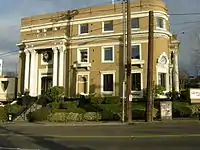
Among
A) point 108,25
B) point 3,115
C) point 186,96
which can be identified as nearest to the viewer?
point 3,115

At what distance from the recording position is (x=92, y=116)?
112 feet

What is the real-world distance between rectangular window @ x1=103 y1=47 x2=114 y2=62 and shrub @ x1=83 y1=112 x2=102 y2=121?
12.9 meters

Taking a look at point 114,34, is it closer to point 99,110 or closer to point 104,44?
point 104,44

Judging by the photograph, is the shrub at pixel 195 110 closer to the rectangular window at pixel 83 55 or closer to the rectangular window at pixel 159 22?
the rectangular window at pixel 159 22

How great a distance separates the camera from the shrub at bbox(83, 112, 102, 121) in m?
33.9

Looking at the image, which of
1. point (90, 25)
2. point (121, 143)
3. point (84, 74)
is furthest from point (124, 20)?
point (121, 143)

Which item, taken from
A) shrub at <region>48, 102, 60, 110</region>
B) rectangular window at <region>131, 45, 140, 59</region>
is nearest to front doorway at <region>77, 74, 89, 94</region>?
rectangular window at <region>131, 45, 140, 59</region>

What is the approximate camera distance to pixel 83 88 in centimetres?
4709

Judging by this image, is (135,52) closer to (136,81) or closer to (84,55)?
(136,81)

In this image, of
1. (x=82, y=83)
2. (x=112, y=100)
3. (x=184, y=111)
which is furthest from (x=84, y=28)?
(x=184, y=111)

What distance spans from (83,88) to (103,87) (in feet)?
9.35

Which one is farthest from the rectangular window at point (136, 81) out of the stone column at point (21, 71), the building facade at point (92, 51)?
the stone column at point (21, 71)

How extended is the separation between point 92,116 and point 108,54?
45.5 feet

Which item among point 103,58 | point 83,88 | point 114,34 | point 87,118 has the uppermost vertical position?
point 114,34
